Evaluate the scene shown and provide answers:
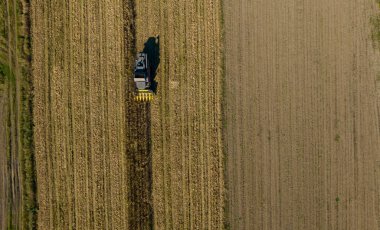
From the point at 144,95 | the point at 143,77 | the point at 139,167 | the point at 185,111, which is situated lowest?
the point at 139,167

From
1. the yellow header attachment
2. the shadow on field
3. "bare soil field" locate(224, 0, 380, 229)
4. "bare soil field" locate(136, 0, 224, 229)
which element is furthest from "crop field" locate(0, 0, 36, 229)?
"bare soil field" locate(224, 0, 380, 229)

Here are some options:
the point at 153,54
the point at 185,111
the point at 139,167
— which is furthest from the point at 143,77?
the point at 139,167

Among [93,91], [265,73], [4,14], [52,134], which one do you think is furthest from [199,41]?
[4,14]

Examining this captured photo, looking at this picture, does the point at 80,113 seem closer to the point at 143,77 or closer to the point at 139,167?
the point at 143,77

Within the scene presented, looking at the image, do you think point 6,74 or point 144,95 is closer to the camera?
point 144,95

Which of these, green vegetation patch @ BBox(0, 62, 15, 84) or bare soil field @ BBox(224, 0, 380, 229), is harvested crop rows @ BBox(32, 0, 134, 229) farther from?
bare soil field @ BBox(224, 0, 380, 229)
